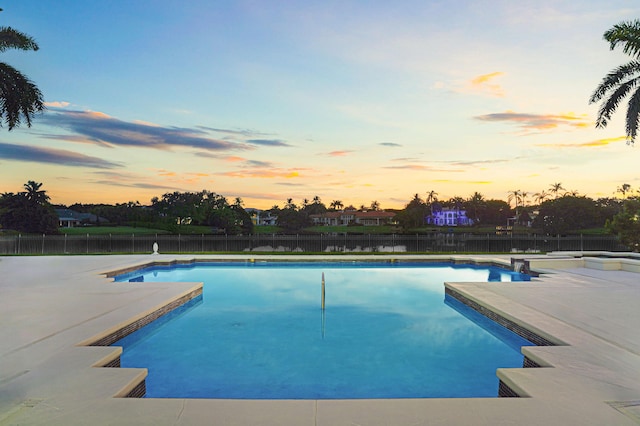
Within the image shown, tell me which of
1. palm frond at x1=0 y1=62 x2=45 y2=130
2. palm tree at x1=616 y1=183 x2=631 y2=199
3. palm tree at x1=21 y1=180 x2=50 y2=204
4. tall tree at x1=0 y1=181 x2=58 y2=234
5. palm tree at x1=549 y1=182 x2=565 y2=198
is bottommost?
tall tree at x1=0 y1=181 x2=58 y2=234

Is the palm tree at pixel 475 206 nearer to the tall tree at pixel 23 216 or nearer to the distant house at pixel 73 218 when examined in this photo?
the distant house at pixel 73 218

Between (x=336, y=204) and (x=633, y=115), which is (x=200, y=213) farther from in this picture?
(x=336, y=204)

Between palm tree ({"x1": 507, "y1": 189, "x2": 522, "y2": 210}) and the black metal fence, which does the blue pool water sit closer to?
the black metal fence

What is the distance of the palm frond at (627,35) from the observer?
1476cm

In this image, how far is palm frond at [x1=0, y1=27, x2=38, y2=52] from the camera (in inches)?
637

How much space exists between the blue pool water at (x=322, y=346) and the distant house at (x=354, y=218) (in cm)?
9021

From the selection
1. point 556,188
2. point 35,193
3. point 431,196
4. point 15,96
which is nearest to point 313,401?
point 15,96

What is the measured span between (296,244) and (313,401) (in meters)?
23.0

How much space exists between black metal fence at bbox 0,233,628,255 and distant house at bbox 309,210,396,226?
246ft

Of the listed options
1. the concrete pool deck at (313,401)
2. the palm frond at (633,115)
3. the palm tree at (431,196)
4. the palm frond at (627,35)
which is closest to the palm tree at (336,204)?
the palm tree at (431,196)

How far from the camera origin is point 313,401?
165 inches

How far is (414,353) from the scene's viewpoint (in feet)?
24.5

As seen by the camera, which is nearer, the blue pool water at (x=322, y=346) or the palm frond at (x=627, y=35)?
the blue pool water at (x=322, y=346)

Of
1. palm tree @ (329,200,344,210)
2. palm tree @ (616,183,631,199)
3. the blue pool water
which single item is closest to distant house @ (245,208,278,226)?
palm tree @ (329,200,344,210)
